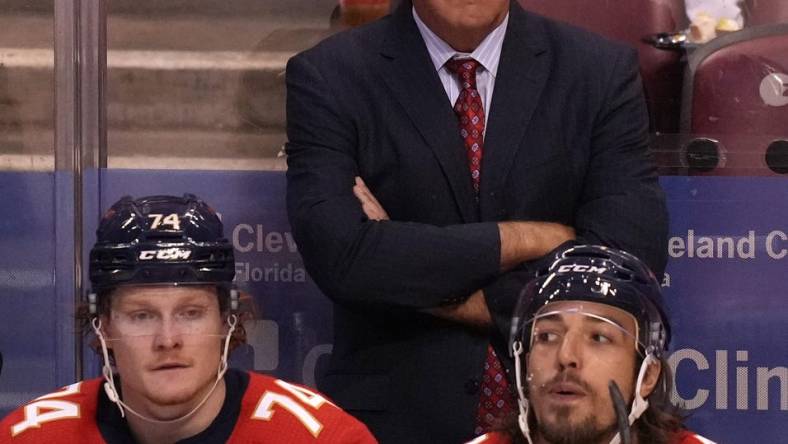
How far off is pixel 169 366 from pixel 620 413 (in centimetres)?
80

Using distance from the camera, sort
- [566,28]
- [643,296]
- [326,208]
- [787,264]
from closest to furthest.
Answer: [643,296] → [326,208] → [566,28] → [787,264]

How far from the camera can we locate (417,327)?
3492mm

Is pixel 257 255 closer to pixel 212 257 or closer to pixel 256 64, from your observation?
pixel 256 64

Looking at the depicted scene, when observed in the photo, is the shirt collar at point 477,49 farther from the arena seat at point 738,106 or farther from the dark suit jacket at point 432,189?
the arena seat at point 738,106

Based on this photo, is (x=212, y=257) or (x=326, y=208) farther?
(x=326, y=208)

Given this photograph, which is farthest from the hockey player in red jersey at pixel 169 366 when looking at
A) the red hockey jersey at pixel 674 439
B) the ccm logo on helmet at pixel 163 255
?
the red hockey jersey at pixel 674 439

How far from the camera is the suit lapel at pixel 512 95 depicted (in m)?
3.50

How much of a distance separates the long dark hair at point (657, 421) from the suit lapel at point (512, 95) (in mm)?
690

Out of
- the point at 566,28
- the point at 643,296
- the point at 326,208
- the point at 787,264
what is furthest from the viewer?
the point at 787,264

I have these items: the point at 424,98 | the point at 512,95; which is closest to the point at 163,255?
the point at 424,98

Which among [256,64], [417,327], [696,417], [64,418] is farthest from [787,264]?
[64,418]

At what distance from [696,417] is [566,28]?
1.02m

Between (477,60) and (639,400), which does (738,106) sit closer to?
(477,60)

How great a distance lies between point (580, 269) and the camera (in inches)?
116
